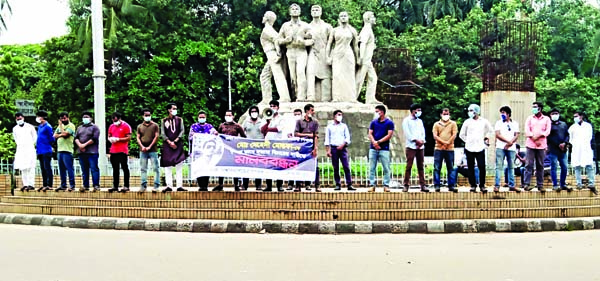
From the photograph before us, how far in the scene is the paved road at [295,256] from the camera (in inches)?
279

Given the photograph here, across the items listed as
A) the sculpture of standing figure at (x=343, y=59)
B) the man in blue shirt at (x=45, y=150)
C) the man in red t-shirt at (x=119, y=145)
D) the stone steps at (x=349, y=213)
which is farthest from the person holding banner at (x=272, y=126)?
the sculpture of standing figure at (x=343, y=59)

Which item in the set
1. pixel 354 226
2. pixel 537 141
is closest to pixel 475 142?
pixel 537 141

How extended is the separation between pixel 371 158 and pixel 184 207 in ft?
11.2

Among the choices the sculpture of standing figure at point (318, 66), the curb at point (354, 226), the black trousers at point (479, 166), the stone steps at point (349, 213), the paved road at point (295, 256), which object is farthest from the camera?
the sculpture of standing figure at point (318, 66)

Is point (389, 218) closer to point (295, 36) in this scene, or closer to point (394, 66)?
point (295, 36)

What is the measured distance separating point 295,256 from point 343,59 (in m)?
10.5

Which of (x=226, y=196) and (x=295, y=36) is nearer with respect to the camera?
(x=226, y=196)

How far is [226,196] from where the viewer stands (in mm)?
12312

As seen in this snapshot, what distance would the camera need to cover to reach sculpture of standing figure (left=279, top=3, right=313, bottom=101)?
59.0ft

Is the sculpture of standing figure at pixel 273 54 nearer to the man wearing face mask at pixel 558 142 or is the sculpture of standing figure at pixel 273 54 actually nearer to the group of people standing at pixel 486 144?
the group of people standing at pixel 486 144

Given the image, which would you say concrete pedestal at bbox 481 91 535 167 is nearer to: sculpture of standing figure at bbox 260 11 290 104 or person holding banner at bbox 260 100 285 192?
sculpture of standing figure at bbox 260 11 290 104

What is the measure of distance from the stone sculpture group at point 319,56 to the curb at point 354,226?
7515mm

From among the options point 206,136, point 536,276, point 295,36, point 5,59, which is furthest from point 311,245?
point 5,59

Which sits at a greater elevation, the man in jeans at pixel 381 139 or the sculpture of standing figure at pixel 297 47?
the sculpture of standing figure at pixel 297 47
